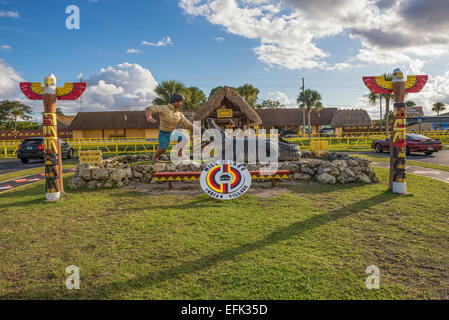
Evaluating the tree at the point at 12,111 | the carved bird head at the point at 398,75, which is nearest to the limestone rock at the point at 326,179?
the carved bird head at the point at 398,75

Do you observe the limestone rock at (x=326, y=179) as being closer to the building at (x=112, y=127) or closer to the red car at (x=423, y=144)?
the red car at (x=423, y=144)

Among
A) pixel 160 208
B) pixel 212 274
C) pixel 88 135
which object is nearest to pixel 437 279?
pixel 212 274

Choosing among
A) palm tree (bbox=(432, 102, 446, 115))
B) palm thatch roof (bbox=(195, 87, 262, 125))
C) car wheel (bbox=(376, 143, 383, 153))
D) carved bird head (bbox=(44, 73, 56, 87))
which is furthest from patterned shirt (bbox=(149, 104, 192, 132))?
palm tree (bbox=(432, 102, 446, 115))

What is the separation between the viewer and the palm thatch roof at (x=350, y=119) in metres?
37.8

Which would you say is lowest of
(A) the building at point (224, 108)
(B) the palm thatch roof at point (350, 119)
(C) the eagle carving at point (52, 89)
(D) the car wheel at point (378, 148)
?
(D) the car wheel at point (378, 148)

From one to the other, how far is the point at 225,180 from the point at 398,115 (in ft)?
14.4

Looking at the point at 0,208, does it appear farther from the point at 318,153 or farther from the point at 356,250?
the point at 318,153

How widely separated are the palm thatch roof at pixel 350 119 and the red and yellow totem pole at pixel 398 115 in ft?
112

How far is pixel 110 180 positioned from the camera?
22.7ft

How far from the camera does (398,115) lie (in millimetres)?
6023

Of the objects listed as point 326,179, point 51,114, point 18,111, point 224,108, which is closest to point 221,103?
point 224,108

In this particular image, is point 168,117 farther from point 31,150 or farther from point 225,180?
point 31,150

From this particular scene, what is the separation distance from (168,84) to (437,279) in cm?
3219

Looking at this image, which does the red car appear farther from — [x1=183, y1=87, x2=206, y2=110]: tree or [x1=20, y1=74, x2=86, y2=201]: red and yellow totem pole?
[x1=183, y1=87, x2=206, y2=110]: tree
